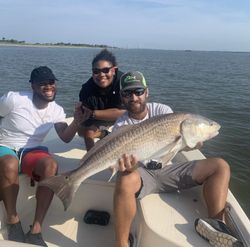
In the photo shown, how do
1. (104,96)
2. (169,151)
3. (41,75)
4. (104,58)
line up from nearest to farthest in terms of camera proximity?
(169,151), (41,75), (104,58), (104,96)

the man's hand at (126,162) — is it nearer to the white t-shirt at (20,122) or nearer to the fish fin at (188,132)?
the fish fin at (188,132)

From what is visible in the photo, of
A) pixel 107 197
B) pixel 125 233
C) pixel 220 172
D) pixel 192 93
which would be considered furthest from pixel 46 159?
pixel 192 93

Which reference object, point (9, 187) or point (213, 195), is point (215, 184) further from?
point (9, 187)

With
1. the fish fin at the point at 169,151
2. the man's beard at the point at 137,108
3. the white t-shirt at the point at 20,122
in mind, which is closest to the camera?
the fish fin at the point at 169,151

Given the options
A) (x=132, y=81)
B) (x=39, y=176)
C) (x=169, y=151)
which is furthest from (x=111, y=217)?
(x=132, y=81)

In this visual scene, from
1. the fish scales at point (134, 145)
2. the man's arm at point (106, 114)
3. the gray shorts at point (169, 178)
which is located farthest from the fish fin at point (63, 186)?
the man's arm at point (106, 114)

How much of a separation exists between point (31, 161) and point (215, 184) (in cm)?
196

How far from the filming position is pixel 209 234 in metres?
3.16

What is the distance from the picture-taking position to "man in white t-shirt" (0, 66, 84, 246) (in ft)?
12.2

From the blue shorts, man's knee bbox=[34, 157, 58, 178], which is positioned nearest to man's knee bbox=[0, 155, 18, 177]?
the blue shorts

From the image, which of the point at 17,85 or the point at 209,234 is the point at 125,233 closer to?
the point at 209,234

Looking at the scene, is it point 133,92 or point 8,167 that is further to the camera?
point 133,92

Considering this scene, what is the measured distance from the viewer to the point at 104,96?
5.32m

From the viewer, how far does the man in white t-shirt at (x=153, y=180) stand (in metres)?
3.34
